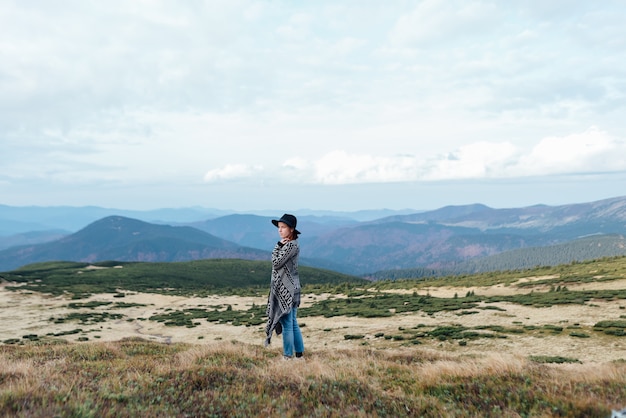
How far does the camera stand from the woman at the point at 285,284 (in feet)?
33.5

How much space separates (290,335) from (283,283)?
5.52 ft

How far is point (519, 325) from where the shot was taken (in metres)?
20.0

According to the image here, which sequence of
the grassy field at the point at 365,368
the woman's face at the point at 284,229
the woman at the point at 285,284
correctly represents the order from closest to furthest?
the grassy field at the point at 365,368 → the woman's face at the point at 284,229 → the woman at the point at 285,284

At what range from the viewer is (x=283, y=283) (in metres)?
10.5

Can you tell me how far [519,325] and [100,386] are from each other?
20.9 metres

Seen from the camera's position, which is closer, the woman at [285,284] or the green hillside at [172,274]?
the woman at [285,284]

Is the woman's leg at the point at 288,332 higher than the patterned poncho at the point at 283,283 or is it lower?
lower

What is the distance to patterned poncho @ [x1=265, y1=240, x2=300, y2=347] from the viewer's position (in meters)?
10.2

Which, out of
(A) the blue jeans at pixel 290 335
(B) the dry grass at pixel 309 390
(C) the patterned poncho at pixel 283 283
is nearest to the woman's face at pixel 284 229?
(C) the patterned poncho at pixel 283 283

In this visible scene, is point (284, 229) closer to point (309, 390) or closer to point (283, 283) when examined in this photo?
point (283, 283)

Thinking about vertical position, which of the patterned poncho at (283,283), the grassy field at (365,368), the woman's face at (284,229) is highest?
the woman's face at (284,229)

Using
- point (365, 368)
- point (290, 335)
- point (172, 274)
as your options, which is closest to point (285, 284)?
point (290, 335)

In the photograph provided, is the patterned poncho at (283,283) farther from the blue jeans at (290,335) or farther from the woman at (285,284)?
the blue jeans at (290,335)

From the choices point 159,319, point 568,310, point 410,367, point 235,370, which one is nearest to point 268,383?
point 235,370
